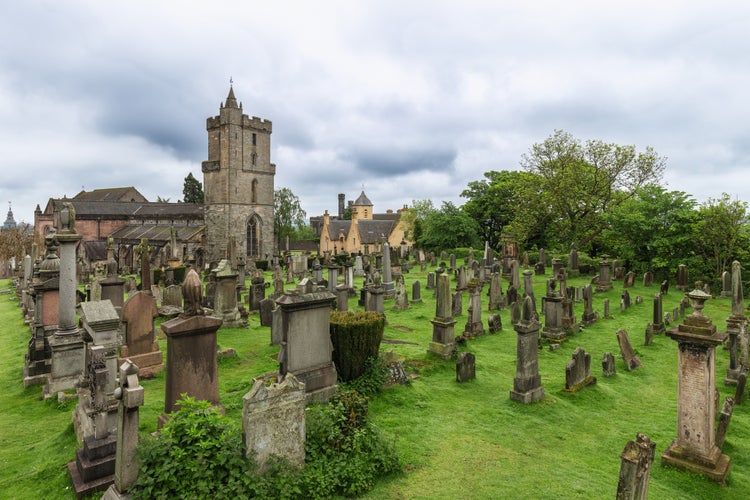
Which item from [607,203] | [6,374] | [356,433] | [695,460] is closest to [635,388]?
[695,460]

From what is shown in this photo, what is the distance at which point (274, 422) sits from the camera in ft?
15.4

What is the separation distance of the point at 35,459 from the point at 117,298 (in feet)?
21.8

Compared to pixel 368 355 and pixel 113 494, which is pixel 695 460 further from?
pixel 113 494

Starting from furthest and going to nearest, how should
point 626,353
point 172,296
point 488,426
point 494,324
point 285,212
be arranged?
point 285,212 → point 172,296 → point 494,324 → point 626,353 → point 488,426

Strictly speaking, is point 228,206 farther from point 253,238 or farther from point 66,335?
point 66,335

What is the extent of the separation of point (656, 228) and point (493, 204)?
18.7 metres

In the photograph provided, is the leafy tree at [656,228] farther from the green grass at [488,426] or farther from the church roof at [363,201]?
the church roof at [363,201]

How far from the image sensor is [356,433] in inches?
212

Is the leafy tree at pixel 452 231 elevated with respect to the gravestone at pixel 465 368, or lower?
elevated

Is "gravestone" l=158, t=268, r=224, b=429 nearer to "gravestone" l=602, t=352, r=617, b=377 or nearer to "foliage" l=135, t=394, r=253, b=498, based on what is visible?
"foliage" l=135, t=394, r=253, b=498

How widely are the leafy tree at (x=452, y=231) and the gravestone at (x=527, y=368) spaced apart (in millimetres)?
30468

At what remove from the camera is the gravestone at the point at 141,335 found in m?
8.54

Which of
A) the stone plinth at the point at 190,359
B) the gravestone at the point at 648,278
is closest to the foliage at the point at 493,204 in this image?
the gravestone at the point at 648,278

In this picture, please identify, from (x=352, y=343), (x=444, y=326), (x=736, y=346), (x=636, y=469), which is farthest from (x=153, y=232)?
(x=636, y=469)
